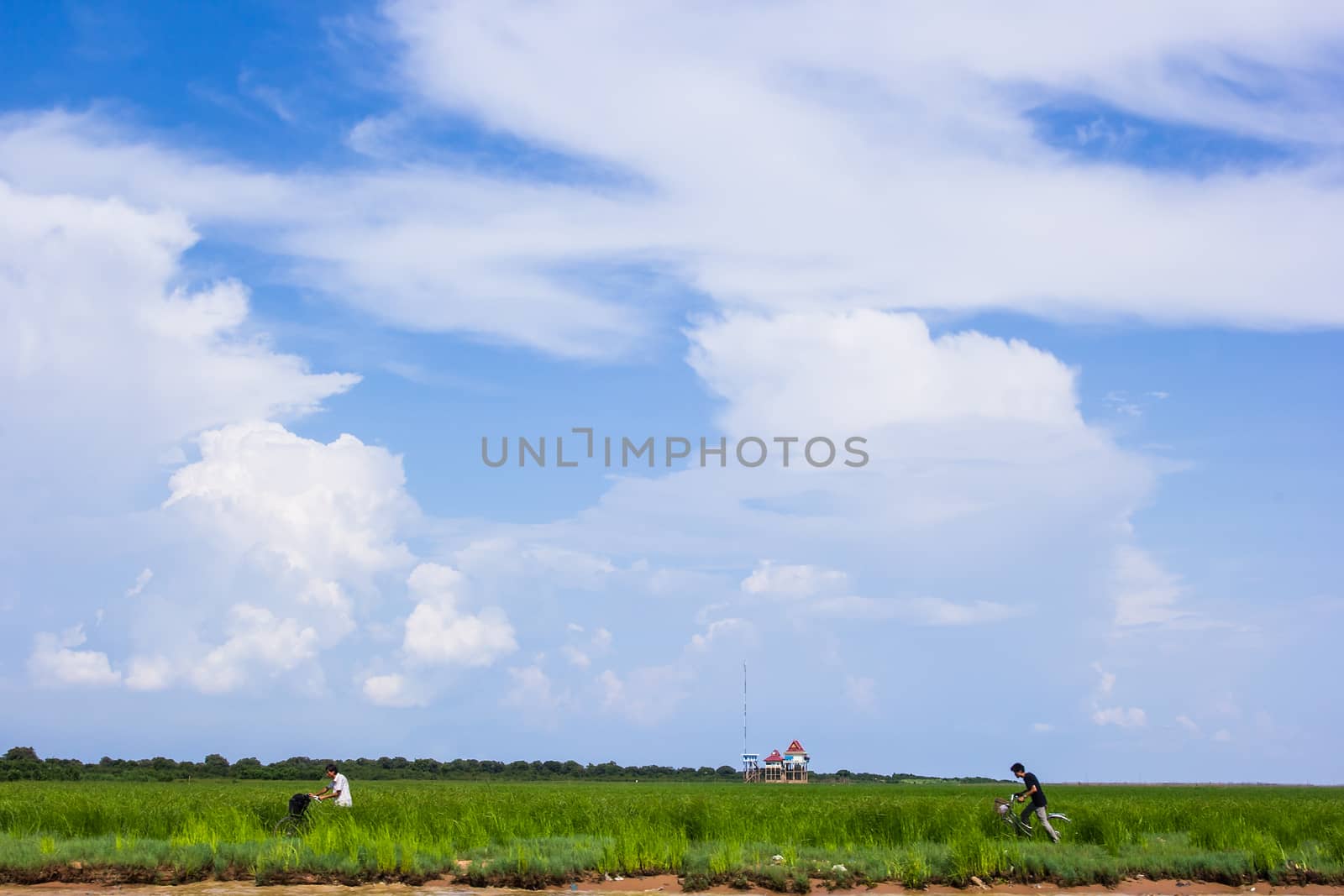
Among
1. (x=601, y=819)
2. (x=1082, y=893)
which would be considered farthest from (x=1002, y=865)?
(x=601, y=819)

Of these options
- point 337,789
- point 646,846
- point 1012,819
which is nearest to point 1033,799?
point 1012,819

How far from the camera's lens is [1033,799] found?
24.2 meters

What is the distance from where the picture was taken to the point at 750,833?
1026 inches

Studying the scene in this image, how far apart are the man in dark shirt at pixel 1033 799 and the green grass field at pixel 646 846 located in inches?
17.8

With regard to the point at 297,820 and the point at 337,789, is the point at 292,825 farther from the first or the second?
the point at 337,789

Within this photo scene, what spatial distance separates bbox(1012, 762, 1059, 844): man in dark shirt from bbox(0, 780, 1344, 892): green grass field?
0.45 metres

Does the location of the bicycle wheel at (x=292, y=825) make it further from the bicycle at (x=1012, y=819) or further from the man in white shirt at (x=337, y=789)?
the bicycle at (x=1012, y=819)

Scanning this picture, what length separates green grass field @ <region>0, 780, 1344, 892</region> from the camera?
2103 centimetres

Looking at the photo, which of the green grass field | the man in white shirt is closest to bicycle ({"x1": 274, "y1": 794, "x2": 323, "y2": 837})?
the green grass field

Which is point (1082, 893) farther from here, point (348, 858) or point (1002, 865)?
point (348, 858)

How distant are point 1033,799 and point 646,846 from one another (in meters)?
8.26

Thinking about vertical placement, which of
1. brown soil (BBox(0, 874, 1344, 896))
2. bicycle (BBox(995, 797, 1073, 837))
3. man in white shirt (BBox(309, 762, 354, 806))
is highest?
man in white shirt (BBox(309, 762, 354, 806))

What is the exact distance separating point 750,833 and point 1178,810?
14.4 meters

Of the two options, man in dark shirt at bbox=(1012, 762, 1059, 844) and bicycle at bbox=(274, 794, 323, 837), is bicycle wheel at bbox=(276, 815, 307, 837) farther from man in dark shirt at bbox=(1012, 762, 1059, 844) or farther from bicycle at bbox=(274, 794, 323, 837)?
man in dark shirt at bbox=(1012, 762, 1059, 844)
